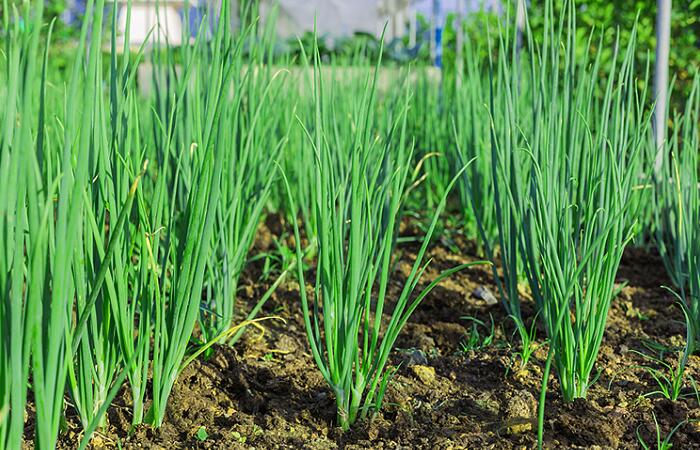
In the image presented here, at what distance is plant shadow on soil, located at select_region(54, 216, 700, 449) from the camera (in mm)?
1283

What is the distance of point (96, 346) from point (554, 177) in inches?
34.6

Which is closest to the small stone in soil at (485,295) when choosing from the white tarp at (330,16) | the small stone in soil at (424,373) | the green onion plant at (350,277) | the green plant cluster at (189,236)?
the green plant cluster at (189,236)

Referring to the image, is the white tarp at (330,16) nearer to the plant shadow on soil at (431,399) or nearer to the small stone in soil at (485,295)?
the small stone in soil at (485,295)

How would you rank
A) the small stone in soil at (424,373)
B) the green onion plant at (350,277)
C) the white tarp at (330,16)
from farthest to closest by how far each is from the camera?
the white tarp at (330,16), the small stone in soil at (424,373), the green onion plant at (350,277)

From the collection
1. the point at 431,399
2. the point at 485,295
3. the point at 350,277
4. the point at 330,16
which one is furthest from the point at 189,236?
the point at 330,16

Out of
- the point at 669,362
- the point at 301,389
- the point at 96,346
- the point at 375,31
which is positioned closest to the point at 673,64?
the point at 669,362

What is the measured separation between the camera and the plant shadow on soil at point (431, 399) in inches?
50.5

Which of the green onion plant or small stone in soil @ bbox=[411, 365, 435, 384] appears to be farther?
small stone in soil @ bbox=[411, 365, 435, 384]

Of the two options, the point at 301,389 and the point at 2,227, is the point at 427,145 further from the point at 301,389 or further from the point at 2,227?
the point at 2,227

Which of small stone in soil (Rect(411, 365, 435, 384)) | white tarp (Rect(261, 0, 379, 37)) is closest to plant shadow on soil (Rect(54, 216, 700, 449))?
small stone in soil (Rect(411, 365, 435, 384))

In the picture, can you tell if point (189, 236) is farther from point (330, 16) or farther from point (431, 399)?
point (330, 16)

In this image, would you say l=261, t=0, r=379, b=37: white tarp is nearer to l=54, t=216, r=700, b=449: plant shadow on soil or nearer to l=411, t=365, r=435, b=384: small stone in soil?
l=54, t=216, r=700, b=449: plant shadow on soil

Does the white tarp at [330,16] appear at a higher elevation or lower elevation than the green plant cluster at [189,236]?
higher

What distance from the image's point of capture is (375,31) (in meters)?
8.78
